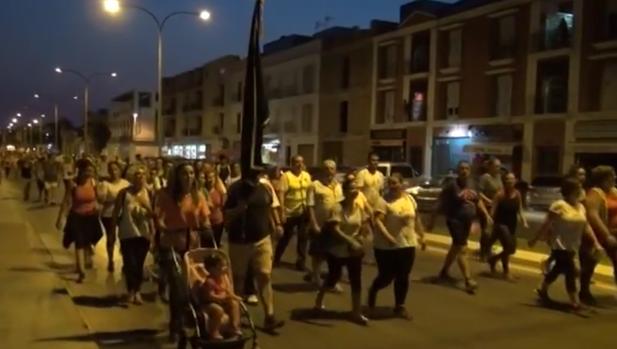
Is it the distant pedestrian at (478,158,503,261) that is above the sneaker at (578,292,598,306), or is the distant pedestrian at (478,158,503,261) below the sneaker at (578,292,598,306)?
above

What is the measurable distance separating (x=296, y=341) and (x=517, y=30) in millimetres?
33039

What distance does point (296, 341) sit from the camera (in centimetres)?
750

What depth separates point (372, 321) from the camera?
8.39 m

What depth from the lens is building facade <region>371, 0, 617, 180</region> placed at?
3394 cm

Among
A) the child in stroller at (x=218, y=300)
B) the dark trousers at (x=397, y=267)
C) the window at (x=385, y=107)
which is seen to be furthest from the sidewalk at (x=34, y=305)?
the window at (x=385, y=107)

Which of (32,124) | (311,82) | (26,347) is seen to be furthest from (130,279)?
(32,124)

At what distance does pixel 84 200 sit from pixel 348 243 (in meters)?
4.10

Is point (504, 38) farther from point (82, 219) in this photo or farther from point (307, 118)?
point (82, 219)

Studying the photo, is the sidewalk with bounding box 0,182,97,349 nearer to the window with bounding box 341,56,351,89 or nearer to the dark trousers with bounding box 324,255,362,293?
the dark trousers with bounding box 324,255,362,293

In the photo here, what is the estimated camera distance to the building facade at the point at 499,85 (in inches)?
1336

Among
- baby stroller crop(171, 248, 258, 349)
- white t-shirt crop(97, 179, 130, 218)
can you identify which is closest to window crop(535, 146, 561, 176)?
white t-shirt crop(97, 179, 130, 218)

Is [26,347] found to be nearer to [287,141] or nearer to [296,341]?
[296,341]

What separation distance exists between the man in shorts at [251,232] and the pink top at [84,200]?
3511mm

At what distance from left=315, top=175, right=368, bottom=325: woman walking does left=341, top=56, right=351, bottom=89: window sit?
43169 mm
